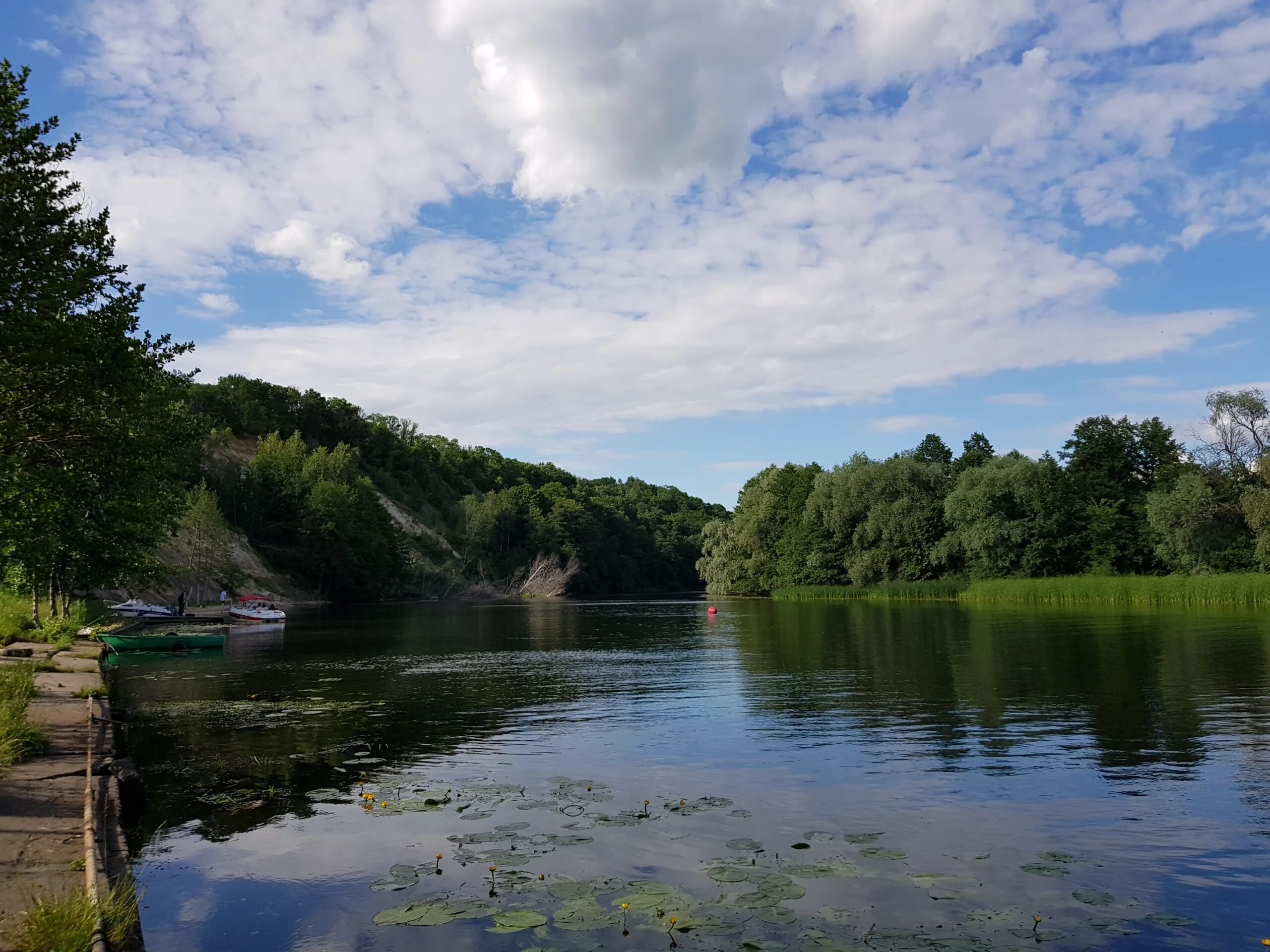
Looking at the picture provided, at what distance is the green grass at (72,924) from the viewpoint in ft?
23.7

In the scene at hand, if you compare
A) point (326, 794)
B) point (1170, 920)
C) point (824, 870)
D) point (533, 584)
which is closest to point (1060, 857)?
point (1170, 920)

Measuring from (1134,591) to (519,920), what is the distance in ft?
226

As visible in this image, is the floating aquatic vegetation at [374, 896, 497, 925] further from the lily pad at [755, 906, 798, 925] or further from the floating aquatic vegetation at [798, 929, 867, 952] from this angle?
the floating aquatic vegetation at [798, 929, 867, 952]

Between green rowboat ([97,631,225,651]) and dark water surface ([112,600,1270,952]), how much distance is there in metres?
13.9

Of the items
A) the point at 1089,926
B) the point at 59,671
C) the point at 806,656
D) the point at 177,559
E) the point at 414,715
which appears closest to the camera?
the point at 1089,926

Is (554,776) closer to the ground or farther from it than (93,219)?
closer to the ground

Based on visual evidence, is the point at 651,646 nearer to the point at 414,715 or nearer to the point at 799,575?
the point at 414,715

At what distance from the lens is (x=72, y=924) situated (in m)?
7.49

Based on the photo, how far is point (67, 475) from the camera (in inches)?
963

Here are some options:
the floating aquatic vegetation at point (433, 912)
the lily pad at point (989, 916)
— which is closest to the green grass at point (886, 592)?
the lily pad at point (989, 916)

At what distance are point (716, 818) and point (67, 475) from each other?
20.9 meters

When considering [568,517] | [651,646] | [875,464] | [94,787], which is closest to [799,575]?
[875,464]

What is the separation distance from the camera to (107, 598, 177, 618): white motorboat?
64250 mm

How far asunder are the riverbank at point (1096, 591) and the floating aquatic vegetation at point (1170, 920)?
5996cm
